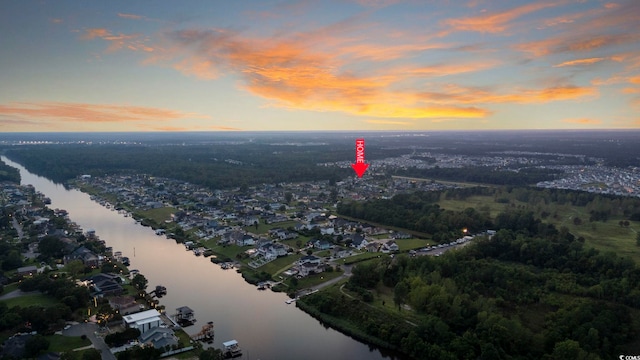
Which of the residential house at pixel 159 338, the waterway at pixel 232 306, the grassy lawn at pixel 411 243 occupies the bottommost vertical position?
the waterway at pixel 232 306

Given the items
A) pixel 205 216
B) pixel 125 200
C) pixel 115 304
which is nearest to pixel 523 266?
pixel 115 304

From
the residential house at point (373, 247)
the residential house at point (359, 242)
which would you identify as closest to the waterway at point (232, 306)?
the residential house at point (373, 247)

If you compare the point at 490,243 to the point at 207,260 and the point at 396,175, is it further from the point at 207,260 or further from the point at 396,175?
the point at 396,175

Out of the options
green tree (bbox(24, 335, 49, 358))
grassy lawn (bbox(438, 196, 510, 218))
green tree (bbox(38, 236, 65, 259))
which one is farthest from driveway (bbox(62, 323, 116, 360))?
grassy lawn (bbox(438, 196, 510, 218))

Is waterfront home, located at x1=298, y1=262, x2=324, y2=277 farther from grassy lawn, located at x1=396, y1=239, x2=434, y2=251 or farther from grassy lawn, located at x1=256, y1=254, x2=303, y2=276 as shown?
grassy lawn, located at x1=396, y1=239, x2=434, y2=251

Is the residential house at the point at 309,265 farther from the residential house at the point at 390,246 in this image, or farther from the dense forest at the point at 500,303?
the residential house at the point at 390,246

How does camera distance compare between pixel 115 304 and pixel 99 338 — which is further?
pixel 115 304
